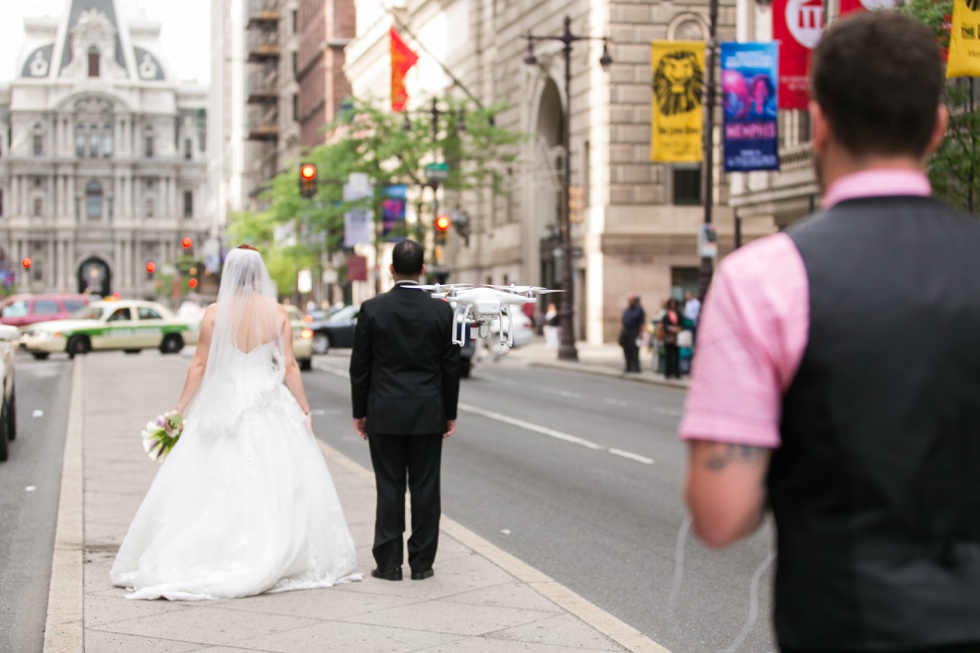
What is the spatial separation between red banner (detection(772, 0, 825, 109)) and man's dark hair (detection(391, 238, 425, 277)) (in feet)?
62.7

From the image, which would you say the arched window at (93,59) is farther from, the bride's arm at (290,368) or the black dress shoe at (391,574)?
the black dress shoe at (391,574)

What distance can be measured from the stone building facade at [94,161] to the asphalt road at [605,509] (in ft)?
490

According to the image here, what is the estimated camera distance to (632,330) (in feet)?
109

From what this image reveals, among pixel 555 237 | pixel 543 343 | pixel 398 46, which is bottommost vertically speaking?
pixel 543 343

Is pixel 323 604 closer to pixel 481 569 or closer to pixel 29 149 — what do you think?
pixel 481 569

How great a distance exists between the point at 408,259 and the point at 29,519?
507 cm

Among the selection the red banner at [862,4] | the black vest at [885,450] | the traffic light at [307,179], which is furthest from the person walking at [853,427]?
the traffic light at [307,179]

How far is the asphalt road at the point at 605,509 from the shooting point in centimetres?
802

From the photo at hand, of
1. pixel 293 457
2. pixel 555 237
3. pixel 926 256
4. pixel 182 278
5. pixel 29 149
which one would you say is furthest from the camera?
pixel 29 149

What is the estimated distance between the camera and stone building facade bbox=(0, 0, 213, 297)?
547 ft

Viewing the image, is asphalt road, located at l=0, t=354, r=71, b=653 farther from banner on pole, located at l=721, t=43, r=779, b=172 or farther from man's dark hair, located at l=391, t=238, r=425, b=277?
banner on pole, located at l=721, t=43, r=779, b=172

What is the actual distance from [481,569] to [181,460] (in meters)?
1.86

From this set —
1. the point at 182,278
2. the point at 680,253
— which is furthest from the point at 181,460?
the point at 182,278

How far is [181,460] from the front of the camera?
8469 millimetres
